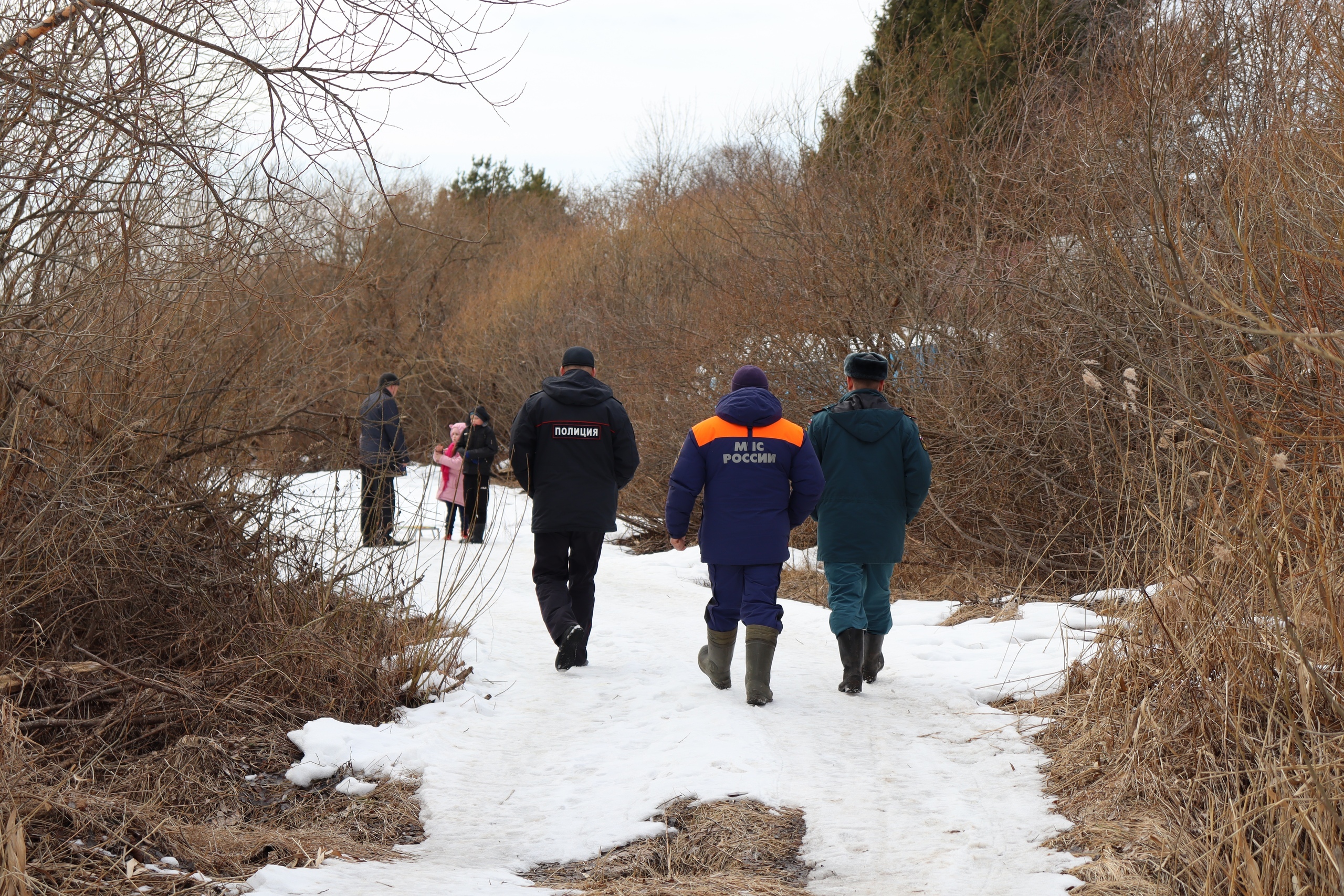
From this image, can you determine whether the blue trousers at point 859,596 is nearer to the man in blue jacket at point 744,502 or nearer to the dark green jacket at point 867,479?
the dark green jacket at point 867,479

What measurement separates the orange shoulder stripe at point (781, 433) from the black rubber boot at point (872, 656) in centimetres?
128

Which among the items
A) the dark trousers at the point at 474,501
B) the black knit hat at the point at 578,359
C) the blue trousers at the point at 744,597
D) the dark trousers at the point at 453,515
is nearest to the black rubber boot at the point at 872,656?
the blue trousers at the point at 744,597

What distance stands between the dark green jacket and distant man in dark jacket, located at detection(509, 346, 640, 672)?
52.2 inches

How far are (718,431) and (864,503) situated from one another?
0.96m

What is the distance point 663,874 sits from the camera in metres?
3.90

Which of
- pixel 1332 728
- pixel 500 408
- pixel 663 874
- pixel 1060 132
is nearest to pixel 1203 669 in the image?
pixel 1332 728

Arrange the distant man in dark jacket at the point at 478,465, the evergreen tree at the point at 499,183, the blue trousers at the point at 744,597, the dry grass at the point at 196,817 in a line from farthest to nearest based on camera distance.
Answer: the evergreen tree at the point at 499,183 → the distant man in dark jacket at the point at 478,465 → the blue trousers at the point at 744,597 → the dry grass at the point at 196,817

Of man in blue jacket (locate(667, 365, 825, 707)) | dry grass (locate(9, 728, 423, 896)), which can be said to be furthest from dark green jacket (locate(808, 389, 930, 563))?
dry grass (locate(9, 728, 423, 896))

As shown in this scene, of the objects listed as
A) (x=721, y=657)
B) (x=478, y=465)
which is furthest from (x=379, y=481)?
(x=478, y=465)

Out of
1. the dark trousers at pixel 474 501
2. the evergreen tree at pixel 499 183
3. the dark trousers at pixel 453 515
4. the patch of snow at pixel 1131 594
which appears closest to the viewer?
the patch of snow at pixel 1131 594

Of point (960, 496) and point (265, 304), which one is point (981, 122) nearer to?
point (960, 496)

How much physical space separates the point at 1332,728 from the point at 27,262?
245 inches

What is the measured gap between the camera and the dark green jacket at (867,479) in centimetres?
627

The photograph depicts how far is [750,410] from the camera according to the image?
609cm
